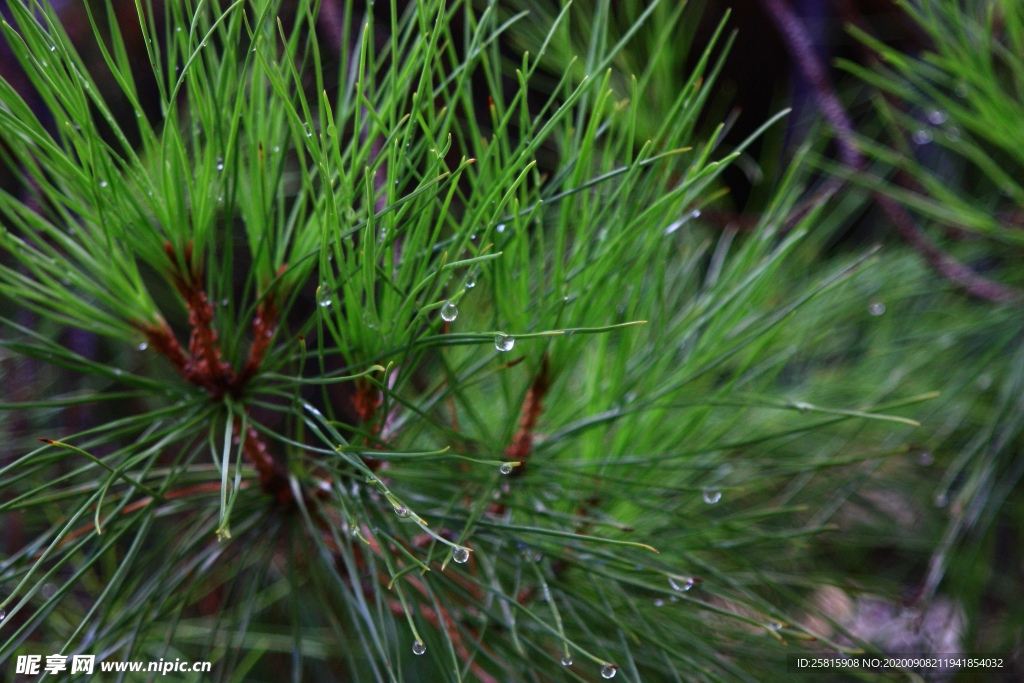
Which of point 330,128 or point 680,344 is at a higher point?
point 330,128

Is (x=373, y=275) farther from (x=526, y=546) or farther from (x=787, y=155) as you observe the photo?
(x=787, y=155)

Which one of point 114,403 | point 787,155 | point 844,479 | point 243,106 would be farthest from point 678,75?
point 114,403

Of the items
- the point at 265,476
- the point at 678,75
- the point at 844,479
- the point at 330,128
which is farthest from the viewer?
the point at 678,75

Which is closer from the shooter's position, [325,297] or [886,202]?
[325,297]

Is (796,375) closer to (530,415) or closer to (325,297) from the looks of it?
(530,415)

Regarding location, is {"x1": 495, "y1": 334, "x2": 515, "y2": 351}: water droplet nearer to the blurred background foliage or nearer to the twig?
the blurred background foliage

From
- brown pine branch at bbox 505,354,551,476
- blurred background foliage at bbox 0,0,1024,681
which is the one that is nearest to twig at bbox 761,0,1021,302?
blurred background foliage at bbox 0,0,1024,681

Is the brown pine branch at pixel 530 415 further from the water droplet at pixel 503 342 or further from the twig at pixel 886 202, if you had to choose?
the twig at pixel 886 202

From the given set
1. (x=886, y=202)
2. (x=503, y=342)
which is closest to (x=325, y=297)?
(x=503, y=342)

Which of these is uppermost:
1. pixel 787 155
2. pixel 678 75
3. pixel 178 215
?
pixel 178 215

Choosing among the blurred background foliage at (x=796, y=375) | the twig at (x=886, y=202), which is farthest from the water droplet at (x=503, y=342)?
the twig at (x=886, y=202)
